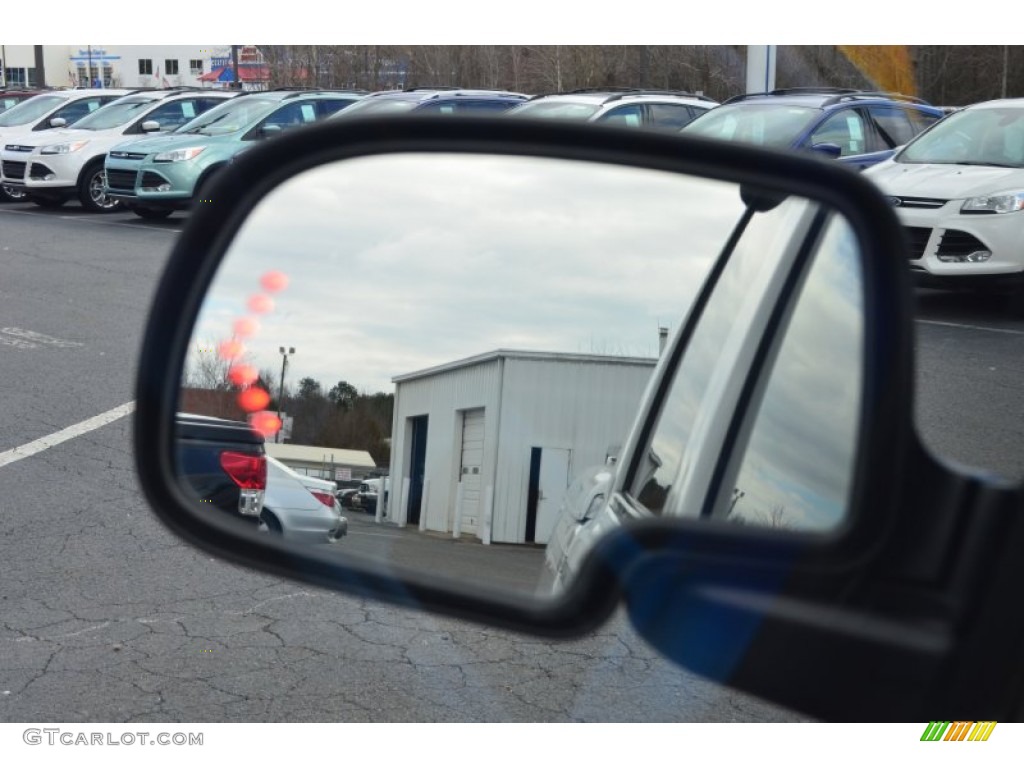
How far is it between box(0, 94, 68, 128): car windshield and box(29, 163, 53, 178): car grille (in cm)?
359

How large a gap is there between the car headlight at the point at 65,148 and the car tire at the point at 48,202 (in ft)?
3.02

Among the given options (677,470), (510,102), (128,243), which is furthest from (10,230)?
(677,470)

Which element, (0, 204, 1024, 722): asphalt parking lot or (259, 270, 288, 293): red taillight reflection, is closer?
(259, 270, 288, 293): red taillight reflection

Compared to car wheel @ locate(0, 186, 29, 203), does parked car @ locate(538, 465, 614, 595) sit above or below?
above

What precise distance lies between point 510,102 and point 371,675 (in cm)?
1495

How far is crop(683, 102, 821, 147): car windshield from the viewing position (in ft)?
40.2

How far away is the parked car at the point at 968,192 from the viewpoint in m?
8.34

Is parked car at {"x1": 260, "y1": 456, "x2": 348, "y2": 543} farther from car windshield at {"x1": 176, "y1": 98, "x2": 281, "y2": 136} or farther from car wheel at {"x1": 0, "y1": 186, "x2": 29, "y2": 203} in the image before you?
car wheel at {"x1": 0, "y1": 186, "x2": 29, "y2": 203}

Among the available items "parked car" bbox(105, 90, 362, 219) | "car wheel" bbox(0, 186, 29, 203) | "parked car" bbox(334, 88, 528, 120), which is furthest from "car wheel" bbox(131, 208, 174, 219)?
"parked car" bbox(334, 88, 528, 120)

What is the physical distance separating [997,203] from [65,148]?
15282 mm

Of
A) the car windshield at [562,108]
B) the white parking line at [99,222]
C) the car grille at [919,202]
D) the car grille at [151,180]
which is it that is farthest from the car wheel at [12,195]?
the car grille at [919,202]

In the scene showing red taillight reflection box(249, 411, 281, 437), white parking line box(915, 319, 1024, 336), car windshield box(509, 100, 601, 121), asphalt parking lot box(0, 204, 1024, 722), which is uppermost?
car windshield box(509, 100, 601, 121)

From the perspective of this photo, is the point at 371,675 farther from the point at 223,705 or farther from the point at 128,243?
the point at 128,243

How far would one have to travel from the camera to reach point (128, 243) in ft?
52.5
